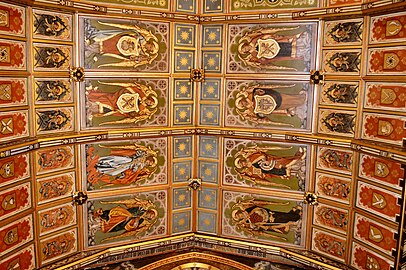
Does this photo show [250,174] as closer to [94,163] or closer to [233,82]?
[233,82]

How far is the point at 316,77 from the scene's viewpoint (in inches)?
381

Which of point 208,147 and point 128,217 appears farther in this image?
point 208,147

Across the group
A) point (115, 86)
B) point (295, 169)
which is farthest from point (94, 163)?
point (295, 169)

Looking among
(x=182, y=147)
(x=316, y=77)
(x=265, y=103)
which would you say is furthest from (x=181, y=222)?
(x=316, y=77)

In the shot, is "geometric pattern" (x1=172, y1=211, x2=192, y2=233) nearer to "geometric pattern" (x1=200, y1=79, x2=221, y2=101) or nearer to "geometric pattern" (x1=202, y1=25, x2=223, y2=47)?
"geometric pattern" (x1=200, y1=79, x2=221, y2=101)

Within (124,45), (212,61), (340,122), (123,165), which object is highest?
(124,45)

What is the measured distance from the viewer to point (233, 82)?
1049cm

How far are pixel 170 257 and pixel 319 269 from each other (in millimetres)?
3887

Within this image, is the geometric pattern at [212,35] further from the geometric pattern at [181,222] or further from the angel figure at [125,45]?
the geometric pattern at [181,222]

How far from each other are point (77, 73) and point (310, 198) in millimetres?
6447

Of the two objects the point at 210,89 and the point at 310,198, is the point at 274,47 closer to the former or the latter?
the point at 210,89

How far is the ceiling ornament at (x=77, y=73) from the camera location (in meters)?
9.34

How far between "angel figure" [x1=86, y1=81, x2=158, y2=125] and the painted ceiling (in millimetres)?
28

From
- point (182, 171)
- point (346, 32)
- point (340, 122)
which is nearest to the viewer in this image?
point (346, 32)
